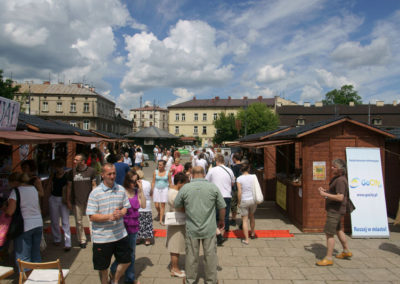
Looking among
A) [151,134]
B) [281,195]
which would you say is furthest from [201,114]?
[281,195]

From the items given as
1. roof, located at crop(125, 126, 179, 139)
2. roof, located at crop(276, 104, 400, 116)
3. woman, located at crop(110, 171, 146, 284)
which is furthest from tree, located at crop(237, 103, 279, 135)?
woman, located at crop(110, 171, 146, 284)

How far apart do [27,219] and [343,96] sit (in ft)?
242

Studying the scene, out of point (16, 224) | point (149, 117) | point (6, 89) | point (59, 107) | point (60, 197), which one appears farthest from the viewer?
point (149, 117)

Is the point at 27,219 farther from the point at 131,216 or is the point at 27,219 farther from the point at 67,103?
the point at 67,103

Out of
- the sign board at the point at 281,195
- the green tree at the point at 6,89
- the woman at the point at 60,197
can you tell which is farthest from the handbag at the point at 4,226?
the green tree at the point at 6,89

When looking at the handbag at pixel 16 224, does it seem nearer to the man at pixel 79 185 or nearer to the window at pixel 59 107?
the man at pixel 79 185

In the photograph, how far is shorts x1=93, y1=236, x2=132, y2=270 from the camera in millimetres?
3648

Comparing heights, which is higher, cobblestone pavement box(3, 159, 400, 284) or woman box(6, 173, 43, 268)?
woman box(6, 173, 43, 268)

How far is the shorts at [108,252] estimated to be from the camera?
3.65 meters

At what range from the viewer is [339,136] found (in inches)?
278

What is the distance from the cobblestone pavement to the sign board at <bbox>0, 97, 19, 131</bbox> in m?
2.53

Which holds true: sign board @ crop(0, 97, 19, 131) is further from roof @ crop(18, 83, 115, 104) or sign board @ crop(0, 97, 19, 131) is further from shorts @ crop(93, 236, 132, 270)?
roof @ crop(18, 83, 115, 104)

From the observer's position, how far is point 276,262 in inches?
207

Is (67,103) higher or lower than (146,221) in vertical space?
higher
